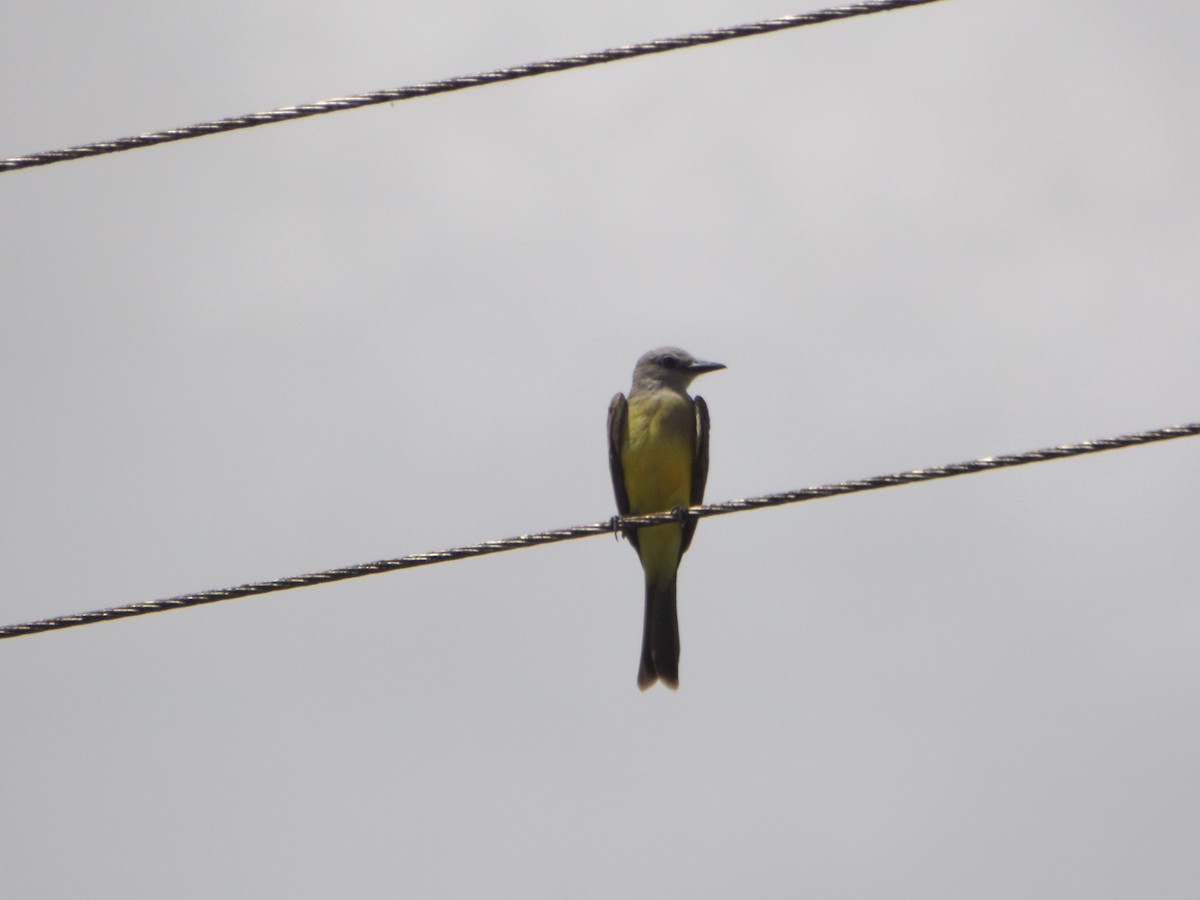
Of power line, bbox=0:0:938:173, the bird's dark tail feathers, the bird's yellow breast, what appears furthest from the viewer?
the bird's dark tail feathers

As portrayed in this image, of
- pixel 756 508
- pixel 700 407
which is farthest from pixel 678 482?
pixel 756 508

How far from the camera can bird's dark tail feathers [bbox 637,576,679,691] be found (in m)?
10.6

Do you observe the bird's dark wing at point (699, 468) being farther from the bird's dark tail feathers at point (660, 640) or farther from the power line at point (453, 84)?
the power line at point (453, 84)

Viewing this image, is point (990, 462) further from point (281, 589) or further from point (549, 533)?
point (281, 589)

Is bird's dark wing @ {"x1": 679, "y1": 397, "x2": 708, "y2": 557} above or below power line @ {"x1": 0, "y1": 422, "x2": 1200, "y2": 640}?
above

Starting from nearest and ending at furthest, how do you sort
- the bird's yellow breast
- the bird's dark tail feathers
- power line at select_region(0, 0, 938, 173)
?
power line at select_region(0, 0, 938, 173), the bird's yellow breast, the bird's dark tail feathers

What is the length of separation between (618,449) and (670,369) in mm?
758

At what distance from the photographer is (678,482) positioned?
10.5 m

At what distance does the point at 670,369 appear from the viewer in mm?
11148

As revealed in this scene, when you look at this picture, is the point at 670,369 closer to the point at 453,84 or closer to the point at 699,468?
the point at 699,468

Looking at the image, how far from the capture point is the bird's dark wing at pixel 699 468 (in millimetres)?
10641

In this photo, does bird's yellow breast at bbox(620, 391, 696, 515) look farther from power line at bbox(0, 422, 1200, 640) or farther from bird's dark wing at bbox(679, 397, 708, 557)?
power line at bbox(0, 422, 1200, 640)

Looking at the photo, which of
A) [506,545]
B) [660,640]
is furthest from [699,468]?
[506,545]

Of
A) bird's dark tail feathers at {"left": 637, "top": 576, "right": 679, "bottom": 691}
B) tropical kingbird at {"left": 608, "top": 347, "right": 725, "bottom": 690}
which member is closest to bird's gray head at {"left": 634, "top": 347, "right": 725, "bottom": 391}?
tropical kingbird at {"left": 608, "top": 347, "right": 725, "bottom": 690}
